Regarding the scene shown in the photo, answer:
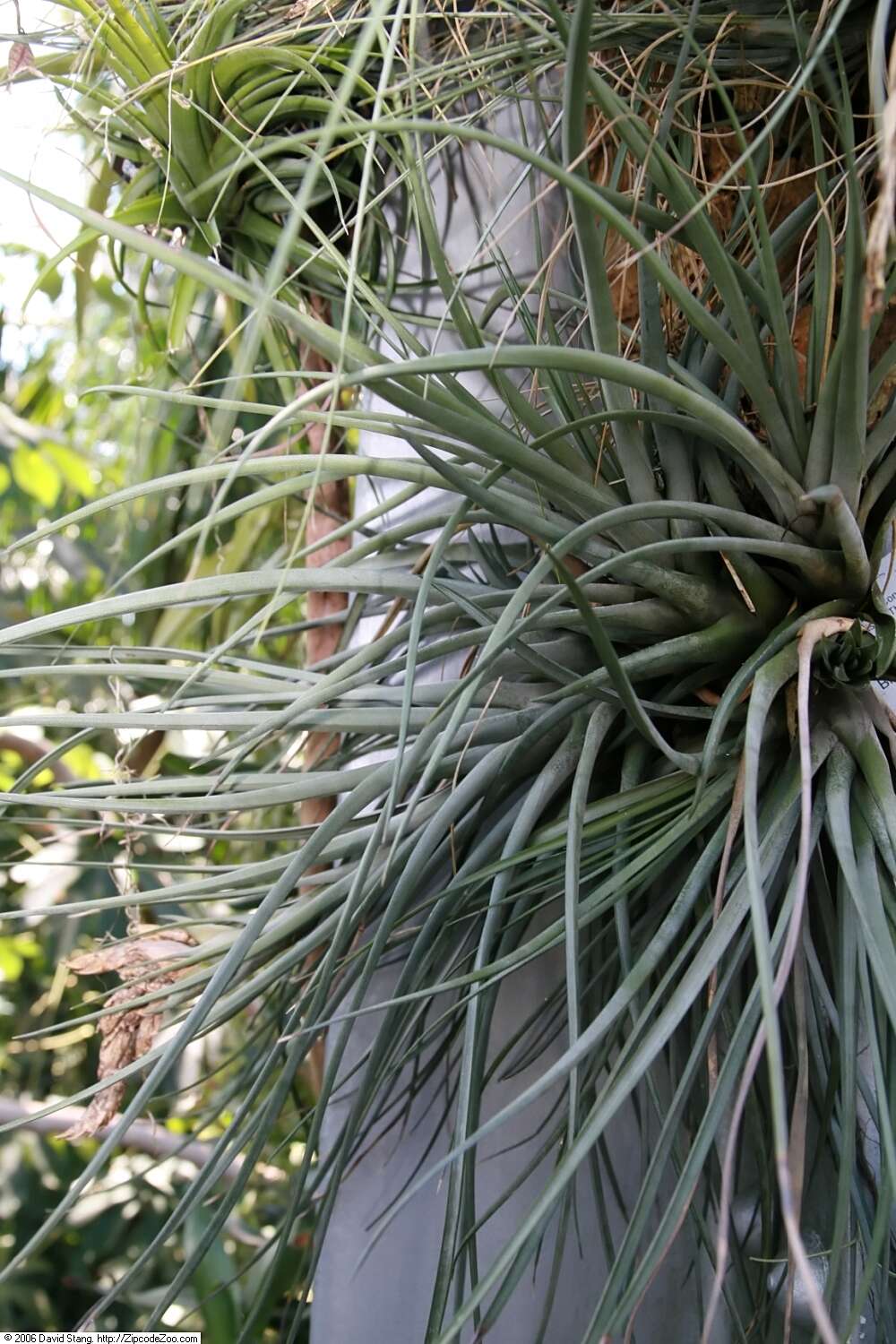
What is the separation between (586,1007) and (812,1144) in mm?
96

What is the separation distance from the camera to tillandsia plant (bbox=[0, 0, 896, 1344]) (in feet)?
0.94

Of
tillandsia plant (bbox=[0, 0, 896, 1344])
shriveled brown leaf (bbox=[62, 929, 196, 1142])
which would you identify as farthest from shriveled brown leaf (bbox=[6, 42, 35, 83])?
shriveled brown leaf (bbox=[62, 929, 196, 1142])

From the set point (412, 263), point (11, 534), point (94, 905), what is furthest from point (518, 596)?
point (11, 534)

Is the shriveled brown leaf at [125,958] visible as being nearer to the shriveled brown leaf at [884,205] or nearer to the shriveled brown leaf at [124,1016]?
the shriveled brown leaf at [124,1016]

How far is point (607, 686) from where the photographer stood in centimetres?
36

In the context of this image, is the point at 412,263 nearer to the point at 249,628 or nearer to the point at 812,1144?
the point at 249,628

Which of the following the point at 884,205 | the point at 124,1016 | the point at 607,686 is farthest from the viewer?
the point at 124,1016

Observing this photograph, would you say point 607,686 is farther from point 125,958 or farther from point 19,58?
point 19,58

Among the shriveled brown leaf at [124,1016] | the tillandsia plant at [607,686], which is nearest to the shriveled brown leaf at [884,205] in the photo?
the tillandsia plant at [607,686]

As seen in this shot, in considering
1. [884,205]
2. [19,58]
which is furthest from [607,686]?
[19,58]

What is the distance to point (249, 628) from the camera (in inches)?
12.8

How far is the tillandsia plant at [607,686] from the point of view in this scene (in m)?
0.29

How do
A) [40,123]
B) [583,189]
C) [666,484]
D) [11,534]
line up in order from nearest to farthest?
1. [583,189]
2. [666,484]
3. [40,123]
4. [11,534]

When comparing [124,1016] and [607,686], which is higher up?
[607,686]
